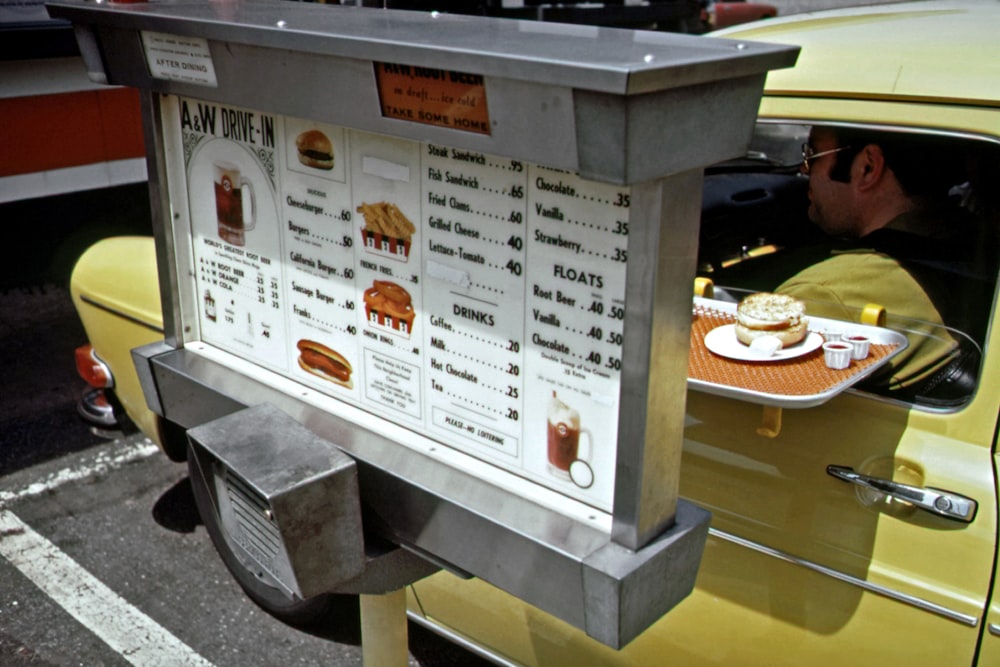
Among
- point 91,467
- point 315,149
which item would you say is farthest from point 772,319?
point 91,467

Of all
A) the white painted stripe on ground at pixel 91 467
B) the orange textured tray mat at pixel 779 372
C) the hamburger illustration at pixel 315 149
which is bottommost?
the white painted stripe on ground at pixel 91 467

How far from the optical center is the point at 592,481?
1.33m

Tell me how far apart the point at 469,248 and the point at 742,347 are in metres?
0.85

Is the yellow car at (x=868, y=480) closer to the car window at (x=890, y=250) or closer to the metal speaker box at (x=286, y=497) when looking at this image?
the car window at (x=890, y=250)

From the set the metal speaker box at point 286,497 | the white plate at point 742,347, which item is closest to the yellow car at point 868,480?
the white plate at point 742,347

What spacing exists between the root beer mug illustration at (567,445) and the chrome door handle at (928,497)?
0.83m

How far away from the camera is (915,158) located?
2172 millimetres

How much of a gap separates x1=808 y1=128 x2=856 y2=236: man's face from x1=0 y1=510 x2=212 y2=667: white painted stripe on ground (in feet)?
7.31

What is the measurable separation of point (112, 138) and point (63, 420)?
5.07 ft

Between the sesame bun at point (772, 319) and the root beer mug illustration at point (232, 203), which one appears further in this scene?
the sesame bun at point (772, 319)

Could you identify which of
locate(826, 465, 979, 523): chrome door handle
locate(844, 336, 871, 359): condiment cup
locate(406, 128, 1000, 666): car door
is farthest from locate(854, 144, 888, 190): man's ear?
locate(826, 465, 979, 523): chrome door handle

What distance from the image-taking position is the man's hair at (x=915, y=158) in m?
2.10

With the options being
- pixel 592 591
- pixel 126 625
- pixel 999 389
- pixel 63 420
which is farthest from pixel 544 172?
pixel 63 420

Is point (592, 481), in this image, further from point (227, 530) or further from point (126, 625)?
point (126, 625)
